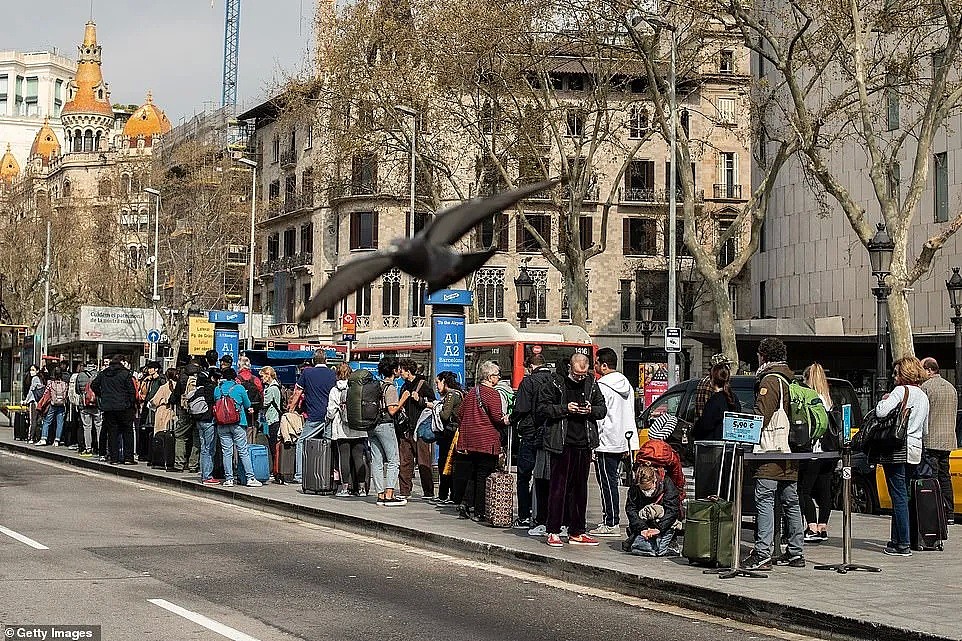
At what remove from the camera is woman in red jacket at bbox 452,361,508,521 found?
15.3 metres

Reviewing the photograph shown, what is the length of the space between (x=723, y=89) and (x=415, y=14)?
4186 centimetres

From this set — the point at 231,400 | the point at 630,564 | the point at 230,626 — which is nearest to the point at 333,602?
the point at 230,626

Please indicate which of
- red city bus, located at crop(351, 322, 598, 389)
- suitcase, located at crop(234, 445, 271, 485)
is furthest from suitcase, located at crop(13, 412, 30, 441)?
suitcase, located at crop(234, 445, 271, 485)

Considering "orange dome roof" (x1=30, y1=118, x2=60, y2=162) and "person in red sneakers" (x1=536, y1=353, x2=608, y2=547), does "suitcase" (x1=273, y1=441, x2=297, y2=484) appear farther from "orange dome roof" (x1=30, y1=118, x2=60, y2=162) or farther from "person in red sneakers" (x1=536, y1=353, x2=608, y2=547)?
"orange dome roof" (x1=30, y1=118, x2=60, y2=162)

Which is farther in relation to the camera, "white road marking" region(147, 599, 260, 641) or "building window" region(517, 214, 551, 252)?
"building window" region(517, 214, 551, 252)

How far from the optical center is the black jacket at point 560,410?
44.7ft

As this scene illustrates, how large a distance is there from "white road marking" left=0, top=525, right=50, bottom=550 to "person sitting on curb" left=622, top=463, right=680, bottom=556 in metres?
5.86

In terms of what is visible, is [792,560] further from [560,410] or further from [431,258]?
[431,258]

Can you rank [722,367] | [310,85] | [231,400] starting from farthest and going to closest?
[310,85] → [231,400] → [722,367]

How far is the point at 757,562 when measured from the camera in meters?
11.8

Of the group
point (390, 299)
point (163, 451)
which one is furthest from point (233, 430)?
point (390, 299)

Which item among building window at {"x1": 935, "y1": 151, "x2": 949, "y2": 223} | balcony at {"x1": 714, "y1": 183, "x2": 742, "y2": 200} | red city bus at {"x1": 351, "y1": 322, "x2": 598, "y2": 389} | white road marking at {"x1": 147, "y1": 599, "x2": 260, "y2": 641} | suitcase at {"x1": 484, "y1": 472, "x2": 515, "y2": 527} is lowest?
white road marking at {"x1": 147, "y1": 599, "x2": 260, "y2": 641}

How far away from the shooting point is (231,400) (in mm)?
19906

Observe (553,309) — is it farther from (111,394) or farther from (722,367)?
(722,367)
